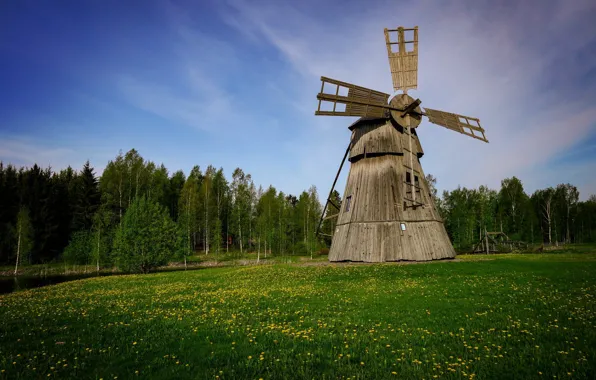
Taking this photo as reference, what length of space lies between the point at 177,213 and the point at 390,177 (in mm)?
56311

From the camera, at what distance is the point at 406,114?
3350 cm

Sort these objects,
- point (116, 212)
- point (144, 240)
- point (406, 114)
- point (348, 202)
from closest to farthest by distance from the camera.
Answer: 1. point (406, 114)
2. point (348, 202)
3. point (144, 240)
4. point (116, 212)

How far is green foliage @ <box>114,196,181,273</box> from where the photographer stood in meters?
42.2

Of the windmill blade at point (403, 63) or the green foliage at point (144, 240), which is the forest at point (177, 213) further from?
the windmill blade at point (403, 63)

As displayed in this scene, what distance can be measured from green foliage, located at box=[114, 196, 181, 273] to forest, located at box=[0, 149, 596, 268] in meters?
1.76

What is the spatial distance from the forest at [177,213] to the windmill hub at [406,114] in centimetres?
3232

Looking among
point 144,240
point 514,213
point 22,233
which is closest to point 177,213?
point 22,233

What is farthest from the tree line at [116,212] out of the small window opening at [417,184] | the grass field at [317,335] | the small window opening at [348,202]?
the grass field at [317,335]

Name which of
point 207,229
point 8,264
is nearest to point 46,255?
point 8,264

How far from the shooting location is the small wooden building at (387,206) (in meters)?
31.2

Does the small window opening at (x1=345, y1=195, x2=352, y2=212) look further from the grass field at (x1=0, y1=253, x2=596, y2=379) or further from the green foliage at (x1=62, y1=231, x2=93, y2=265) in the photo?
the green foliage at (x1=62, y1=231, x2=93, y2=265)

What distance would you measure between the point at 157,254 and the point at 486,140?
40952 mm

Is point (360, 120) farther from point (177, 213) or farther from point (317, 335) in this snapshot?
point (177, 213)

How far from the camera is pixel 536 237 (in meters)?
89.2
